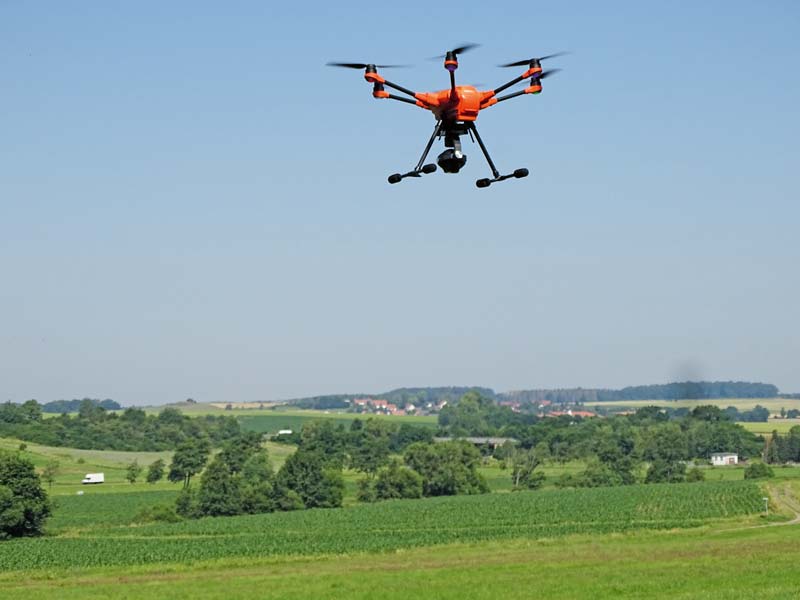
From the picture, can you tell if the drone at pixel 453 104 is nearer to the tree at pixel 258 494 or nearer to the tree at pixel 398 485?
the tree at pixel 258 494

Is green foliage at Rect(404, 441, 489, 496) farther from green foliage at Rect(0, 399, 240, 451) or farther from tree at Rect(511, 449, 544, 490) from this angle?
green foliage at Rect(0, 399, 240, 451)

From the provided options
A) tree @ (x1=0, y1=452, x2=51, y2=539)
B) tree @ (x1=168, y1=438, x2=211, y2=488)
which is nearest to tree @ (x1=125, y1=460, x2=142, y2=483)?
tree @ (x1=168, y1=438, x2=211, y2=488)

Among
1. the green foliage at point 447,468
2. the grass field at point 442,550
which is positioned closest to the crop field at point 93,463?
the grass field at point 442,550

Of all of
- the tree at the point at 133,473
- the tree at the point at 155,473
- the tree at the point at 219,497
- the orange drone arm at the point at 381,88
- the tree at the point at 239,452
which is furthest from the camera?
the tree at the point at 133,473

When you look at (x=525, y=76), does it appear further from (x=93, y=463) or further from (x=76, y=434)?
(x=76, y=434)

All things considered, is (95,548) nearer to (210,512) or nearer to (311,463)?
(210,512)

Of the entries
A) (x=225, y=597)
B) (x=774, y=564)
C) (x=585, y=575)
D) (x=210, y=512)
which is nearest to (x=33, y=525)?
(x=210, y=512)
